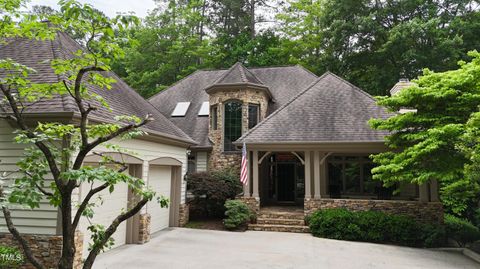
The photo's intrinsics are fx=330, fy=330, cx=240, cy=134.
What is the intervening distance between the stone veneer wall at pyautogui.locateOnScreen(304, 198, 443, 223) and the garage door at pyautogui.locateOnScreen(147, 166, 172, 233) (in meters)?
5.32

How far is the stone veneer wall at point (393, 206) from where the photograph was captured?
1162 centimetres

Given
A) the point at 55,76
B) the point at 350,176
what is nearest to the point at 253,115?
the point at 350,176

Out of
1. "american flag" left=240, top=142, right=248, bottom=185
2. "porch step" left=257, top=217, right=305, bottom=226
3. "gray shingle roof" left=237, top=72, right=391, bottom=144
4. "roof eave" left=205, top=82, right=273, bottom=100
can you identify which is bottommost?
"porch step" left=257, top=217, right=305, bottom=226

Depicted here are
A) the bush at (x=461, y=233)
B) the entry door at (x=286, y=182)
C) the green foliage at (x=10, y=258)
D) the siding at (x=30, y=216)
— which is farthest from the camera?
the entry door at (x=286, y=182)

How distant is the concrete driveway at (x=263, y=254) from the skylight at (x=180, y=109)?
28.1ft

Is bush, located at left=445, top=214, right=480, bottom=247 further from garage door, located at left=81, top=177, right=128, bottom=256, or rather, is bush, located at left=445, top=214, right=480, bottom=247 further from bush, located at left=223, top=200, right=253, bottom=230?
garage door, located at left=81, top=177, right=128, bottom=256

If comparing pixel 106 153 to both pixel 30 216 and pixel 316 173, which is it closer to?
pixel 30 216

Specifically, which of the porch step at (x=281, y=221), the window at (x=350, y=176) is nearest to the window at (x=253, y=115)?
the window at (x=350, y=176)

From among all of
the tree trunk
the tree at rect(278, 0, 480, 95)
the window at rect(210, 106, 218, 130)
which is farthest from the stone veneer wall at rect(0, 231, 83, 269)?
the tree at rect(278, 0, 480, 95)

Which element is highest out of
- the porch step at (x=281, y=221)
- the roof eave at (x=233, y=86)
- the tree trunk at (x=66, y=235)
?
the roof eave at (x=233, y=86)

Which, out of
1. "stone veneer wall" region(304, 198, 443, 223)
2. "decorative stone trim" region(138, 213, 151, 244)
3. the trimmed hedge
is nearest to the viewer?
"decorative stone trim" region(138, 213, 151, 244)

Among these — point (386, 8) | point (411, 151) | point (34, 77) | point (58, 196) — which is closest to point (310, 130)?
point (411, 151)

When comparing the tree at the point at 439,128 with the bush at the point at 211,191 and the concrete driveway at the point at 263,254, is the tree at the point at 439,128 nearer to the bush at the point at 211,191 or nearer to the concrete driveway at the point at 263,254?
the concrete driveway at the point at 263,254

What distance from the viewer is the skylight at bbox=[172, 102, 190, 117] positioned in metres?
18.6
